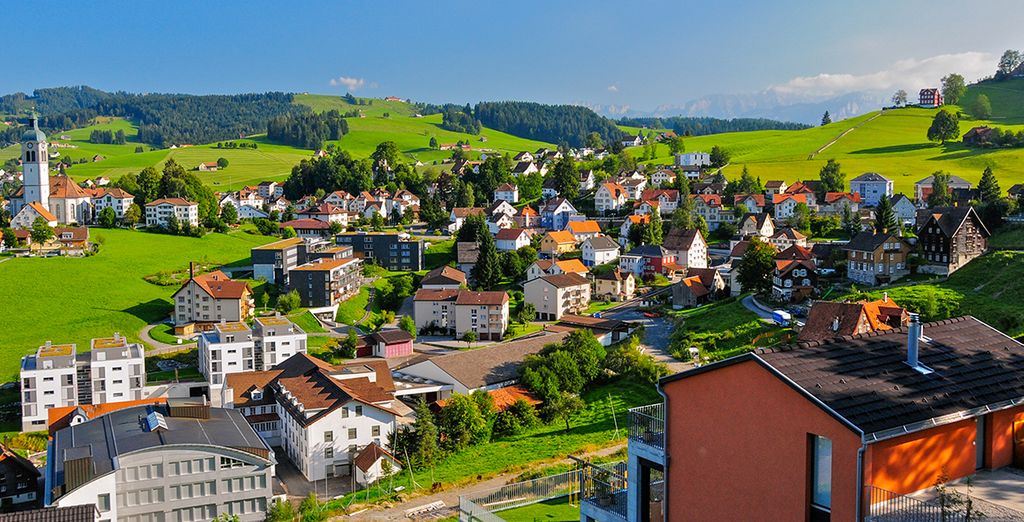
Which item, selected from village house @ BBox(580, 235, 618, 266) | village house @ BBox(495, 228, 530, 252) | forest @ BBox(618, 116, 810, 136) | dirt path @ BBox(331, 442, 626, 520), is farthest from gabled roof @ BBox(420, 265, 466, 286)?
forest @ BBox(618, 116, 810, 136)

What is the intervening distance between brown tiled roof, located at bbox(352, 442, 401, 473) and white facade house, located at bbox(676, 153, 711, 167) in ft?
203

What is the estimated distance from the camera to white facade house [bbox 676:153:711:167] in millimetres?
81825

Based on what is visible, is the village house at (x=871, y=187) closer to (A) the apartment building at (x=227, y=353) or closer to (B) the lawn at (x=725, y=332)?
(B) the lawn at (x=725, y=332)

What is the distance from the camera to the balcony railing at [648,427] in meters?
8.57

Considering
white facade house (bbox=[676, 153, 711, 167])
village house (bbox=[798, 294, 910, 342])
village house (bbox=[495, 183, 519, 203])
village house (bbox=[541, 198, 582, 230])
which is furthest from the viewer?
white facade house (bbox=[676, 153, 711, 167])

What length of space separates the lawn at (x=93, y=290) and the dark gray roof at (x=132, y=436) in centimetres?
1418

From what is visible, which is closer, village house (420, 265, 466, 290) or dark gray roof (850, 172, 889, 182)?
village house (420, 265, 466, 290)

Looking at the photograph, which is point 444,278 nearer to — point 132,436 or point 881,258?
point 881,258

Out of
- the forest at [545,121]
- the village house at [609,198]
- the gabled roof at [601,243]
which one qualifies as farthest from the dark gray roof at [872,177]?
the forest at [545,121]

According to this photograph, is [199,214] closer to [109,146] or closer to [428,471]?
[428,471]

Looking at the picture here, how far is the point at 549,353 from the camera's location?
3275 centimetres

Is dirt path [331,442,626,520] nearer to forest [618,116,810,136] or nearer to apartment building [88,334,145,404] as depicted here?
apartment building [88,334,145,404]

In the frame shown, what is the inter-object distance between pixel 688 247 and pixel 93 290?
1364 inches

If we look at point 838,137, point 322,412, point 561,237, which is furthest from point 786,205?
point 322,412
